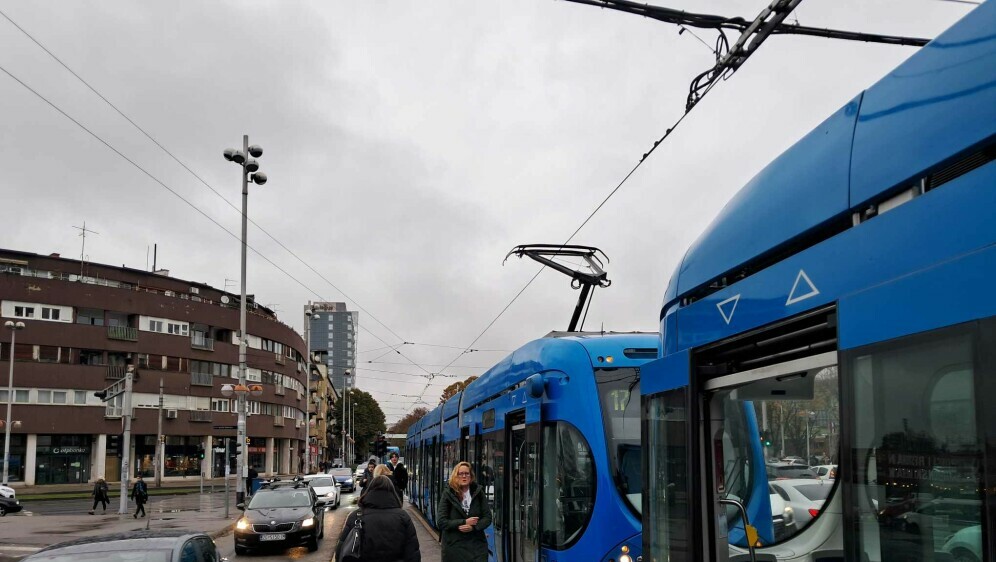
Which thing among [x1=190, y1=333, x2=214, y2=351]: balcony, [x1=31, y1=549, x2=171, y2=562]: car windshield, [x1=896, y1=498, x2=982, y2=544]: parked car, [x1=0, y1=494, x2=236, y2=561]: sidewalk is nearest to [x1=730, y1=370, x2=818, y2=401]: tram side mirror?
[x1=896, y1=498, x2=982, y2=544]: parked car

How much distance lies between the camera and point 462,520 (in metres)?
7.86

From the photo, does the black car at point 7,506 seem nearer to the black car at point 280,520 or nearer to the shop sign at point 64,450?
the black car at point 280,520

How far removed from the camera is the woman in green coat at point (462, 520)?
25.9 feet

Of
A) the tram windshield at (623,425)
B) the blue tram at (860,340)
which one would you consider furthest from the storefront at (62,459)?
the blue tram at (860,340)

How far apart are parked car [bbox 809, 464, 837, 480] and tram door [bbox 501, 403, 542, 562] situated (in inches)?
207

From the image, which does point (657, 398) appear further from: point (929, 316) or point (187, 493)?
point (187, 493)

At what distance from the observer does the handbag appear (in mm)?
6246

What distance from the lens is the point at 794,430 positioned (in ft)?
12.5

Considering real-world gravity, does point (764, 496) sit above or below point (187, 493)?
above

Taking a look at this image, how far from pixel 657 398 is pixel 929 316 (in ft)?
8.50

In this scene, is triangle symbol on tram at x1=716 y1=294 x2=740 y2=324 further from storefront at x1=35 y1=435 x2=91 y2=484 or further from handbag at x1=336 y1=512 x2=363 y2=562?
storefront at x1=35 y1=435 x2=91 y2=484

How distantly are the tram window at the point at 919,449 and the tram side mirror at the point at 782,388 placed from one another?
1.93 feet

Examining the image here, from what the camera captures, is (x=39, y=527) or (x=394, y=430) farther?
(x=394, y=430)

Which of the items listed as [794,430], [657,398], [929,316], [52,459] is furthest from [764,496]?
[52,459]
